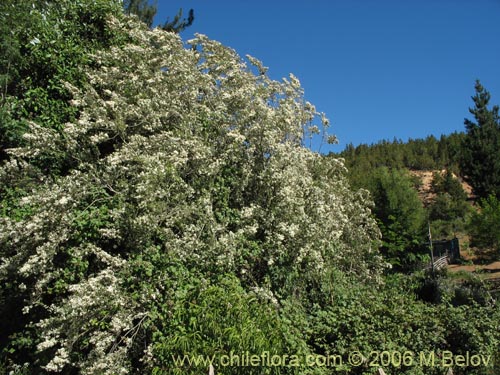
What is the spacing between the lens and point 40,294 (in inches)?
194

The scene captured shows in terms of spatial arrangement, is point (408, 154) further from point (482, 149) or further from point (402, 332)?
point (402, 332)

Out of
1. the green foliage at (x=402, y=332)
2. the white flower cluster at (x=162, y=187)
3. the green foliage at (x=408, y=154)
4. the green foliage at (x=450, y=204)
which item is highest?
the green foliage at (x=408, y=154)

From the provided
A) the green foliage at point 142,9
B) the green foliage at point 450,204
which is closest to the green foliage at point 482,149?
the green foliage at point 450,204

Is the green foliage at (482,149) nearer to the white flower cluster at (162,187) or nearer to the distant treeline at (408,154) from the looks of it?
the distant treeline at (408,154)

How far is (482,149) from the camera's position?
30.3 metres

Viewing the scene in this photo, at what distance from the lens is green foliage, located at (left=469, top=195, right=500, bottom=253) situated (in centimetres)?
1684

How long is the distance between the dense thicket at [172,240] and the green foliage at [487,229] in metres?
12.1

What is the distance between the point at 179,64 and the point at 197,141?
1735 mm

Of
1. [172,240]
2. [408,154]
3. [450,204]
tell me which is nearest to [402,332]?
[172,240]

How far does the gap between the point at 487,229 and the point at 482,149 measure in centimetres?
1563

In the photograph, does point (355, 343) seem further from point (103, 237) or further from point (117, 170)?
point (117, 170)

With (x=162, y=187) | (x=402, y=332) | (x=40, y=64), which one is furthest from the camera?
(x=40, y=64)

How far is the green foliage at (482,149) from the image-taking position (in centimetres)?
2941

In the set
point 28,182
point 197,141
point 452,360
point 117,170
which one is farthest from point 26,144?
point 452,360
